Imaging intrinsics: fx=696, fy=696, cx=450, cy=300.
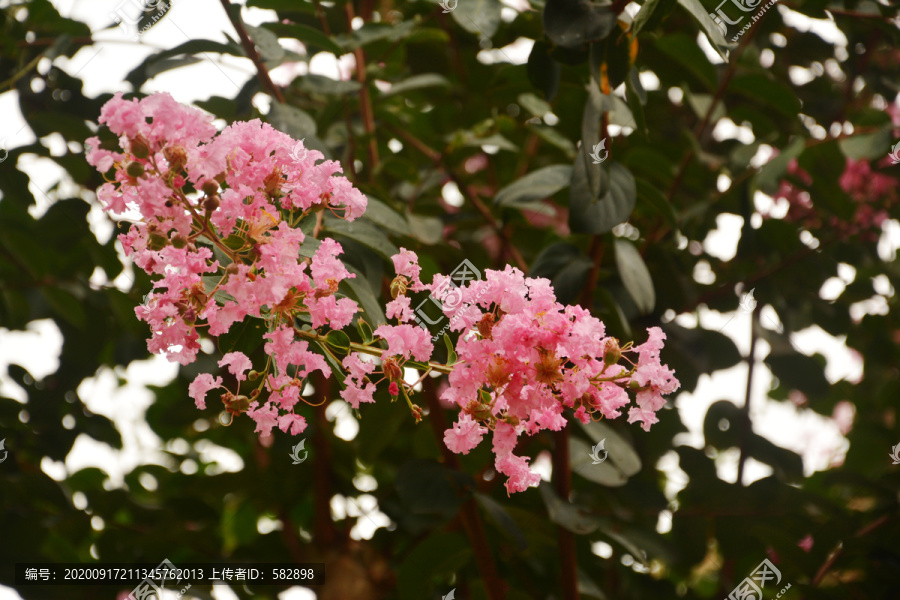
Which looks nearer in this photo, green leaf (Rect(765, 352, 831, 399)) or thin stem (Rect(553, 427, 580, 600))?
thin stem (Rect(553, 427, 580, 600))

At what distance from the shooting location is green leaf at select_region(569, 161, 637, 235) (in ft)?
3.47

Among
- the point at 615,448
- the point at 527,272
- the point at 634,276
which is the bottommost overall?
the point at 615,448

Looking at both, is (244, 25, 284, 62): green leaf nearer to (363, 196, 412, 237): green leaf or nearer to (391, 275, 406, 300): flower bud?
(363, 196, 412, 237): green leaf

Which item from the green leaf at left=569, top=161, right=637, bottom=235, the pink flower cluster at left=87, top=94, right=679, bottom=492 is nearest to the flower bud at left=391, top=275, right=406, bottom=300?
the pink flower cluster at left=87, top=94, right=679, bottom=492

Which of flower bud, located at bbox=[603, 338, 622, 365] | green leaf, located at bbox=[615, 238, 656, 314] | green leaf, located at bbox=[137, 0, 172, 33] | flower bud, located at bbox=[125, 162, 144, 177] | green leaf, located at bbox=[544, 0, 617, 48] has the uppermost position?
green leaf, located at bbox=[544, 0, 617, 48]

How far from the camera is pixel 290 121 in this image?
43.9 inches

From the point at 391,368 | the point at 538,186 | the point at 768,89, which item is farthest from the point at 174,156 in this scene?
the point at 768,89

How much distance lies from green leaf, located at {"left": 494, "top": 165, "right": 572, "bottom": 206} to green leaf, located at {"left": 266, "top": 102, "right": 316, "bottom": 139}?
1.17ft

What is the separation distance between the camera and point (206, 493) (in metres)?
1.87

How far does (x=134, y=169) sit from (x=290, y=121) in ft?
1.48

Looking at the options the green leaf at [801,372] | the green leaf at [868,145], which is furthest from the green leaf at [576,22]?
the green leaf at [801,372]

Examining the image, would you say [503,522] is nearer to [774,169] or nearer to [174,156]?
[174,156]

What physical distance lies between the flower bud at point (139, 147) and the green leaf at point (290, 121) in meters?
0.37

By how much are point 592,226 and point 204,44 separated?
0.73 m
